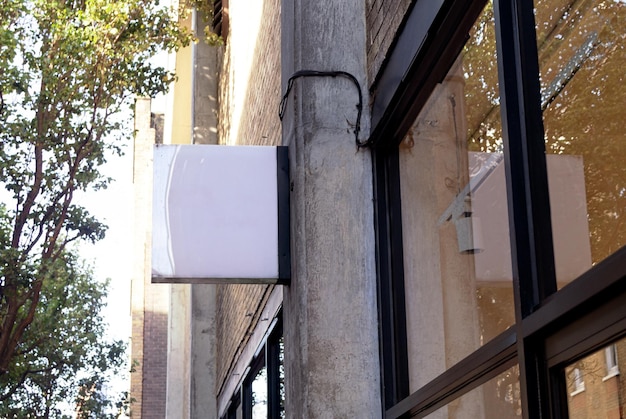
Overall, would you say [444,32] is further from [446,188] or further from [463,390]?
[463,390]

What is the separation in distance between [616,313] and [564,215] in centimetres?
47

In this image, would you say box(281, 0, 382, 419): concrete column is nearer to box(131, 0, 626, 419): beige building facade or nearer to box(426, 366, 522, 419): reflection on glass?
box(131, 0, 626, 419): beige building facade

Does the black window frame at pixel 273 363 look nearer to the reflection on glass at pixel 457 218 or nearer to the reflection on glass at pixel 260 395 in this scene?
the reflection on glass at pixel 260 395

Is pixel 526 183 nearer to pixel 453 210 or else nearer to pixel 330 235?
pixel 453 210

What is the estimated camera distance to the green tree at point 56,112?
15836 millimetres

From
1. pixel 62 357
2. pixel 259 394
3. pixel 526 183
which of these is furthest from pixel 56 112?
pixel 526 183

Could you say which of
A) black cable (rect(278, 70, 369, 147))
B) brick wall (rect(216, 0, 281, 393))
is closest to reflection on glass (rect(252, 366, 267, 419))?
brick wall (rect(216, 0, 281, 393))

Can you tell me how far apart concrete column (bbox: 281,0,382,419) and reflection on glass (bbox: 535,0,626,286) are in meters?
2.02

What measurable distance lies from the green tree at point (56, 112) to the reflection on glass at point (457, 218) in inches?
434

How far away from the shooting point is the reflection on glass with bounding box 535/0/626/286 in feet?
8.52

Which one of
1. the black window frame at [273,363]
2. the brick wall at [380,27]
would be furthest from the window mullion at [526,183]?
the black window frame at [273,363]

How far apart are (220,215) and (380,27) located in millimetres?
1273

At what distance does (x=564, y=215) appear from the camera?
9.31 ft

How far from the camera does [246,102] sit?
33.4 ft
